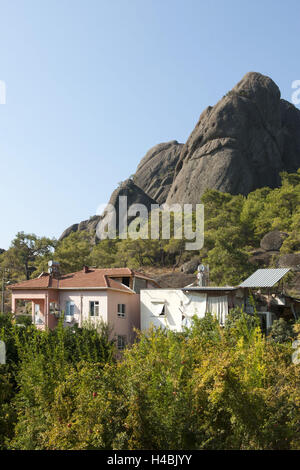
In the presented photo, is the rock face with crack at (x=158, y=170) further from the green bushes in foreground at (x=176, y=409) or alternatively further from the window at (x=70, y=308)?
the green bushes in foreground at (x=176, y=409)

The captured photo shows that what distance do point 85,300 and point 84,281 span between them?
1.62 meters

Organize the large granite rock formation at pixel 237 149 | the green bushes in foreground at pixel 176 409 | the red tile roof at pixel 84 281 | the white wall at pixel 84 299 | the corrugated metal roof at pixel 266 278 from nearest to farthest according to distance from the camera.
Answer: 1. the green bushes in foreground at pixel 176 409
2. the corrugated metal roof at pixel 266 278
3. the white wall at pixel 84 299
4. the red tile roof at pixel 84 281
5. the large granite rock formation at pixel 237 149

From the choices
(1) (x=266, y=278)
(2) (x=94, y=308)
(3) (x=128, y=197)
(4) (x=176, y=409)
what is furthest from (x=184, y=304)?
(3) (x=128, y=197)

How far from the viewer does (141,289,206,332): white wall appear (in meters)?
32.8

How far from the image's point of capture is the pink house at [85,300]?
3403 cm

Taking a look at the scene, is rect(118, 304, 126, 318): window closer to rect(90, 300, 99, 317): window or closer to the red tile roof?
the red tile roof

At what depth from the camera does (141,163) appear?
111 meters

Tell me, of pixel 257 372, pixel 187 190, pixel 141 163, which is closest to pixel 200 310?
pixel 257 372

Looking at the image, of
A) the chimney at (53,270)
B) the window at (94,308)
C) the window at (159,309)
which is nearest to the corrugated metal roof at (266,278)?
the window at (159,309)

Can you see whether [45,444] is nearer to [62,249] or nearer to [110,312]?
[110,312]

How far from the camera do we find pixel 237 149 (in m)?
84.4

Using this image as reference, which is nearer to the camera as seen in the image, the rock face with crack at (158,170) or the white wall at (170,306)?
the white wall at (170,306)

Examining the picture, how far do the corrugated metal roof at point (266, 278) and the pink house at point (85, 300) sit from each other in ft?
31.5

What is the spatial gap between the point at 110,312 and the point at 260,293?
1035 centimetres
